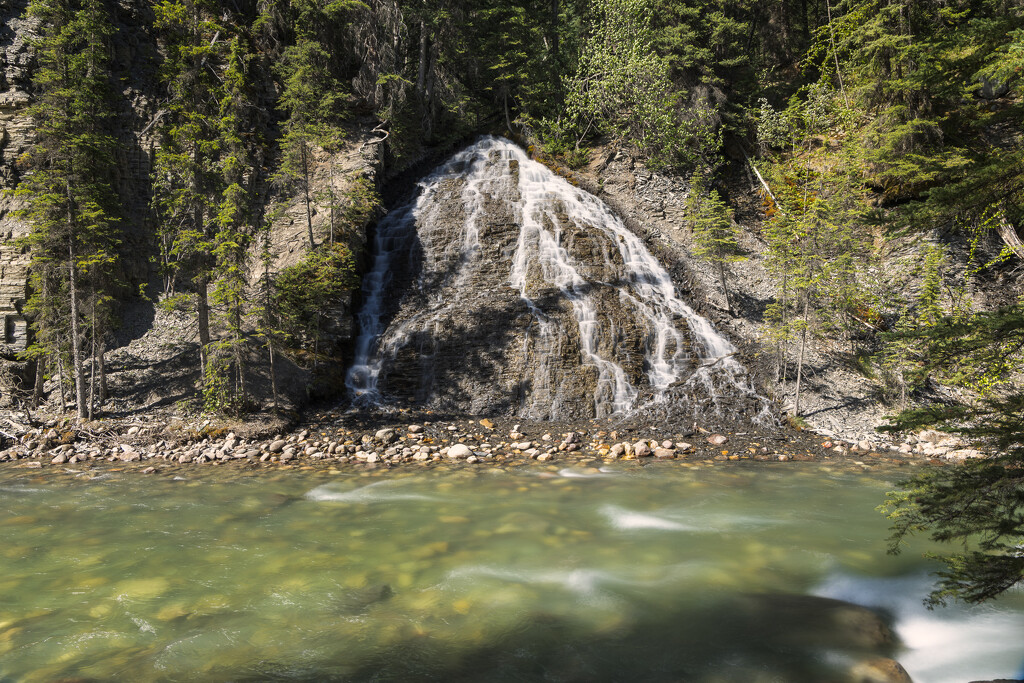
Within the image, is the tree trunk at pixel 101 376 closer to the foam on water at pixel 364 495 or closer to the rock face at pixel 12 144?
the rock face at pixel 12 144

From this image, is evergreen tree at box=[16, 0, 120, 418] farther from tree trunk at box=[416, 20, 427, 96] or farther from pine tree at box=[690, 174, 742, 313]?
pine tree at box=[690, 174, 742, 313]

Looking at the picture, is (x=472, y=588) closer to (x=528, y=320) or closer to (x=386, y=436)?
(x=386, y=436)

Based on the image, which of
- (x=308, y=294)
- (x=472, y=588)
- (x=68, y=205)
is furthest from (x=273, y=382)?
(x=472, y=588)

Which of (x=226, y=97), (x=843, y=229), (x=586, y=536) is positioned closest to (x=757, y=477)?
(x=586, y=536)

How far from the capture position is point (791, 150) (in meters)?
22.5

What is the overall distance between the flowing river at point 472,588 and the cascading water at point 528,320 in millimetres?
5015

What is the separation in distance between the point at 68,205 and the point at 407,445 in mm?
10702

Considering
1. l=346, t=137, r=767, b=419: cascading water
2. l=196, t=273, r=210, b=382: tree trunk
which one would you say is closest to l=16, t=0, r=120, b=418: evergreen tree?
l=196, t=273, r=210, b=382: tree trunk

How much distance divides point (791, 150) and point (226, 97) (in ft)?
74.0

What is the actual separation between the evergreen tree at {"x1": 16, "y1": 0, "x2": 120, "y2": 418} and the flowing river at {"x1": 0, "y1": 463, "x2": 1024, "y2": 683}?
6.08 m

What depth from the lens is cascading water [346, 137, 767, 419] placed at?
1346 cm

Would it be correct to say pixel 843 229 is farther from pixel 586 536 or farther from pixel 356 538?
pixel 356 538

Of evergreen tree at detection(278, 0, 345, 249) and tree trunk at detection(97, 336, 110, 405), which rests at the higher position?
evergreen tree at detection(278, 0, 345, 249)

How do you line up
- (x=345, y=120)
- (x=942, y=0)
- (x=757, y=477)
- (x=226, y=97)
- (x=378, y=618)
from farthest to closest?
(x=345, y=120) → (x=942, y=0) → (x=226, y=97) → (x=757, y=477) → (x=378, y=618)
